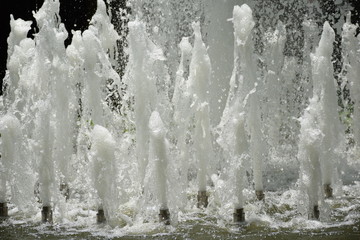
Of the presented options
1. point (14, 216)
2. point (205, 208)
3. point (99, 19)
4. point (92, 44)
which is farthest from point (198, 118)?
point (99, 19)

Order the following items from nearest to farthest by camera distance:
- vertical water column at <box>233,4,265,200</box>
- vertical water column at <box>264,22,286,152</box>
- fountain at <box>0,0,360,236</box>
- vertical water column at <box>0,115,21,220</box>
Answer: fountain at <box>0,0,360,236</box> → vertical water column at <box>233,4,265,200</box> → vertical water column at <box>0,115,21,220</box> → vertical water column at <box>264,22,286,152</box>

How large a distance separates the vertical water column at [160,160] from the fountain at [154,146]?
0.04ft

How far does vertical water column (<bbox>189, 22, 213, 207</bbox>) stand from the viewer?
7.24 meters

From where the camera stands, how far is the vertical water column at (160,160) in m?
5.95

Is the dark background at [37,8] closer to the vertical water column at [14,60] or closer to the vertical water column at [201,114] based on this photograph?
the vertical water column at [14,60]

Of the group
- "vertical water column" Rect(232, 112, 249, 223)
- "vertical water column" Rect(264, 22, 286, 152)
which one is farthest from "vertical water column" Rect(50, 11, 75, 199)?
"vertical water column" Rect(264, 22, 286, 152)

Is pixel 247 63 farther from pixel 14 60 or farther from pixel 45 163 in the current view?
pixel 14 60

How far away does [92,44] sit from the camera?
23.9ft

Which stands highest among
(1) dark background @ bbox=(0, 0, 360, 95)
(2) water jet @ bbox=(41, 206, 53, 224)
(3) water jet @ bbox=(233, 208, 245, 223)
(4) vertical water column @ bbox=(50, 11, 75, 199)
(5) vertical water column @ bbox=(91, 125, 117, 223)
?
(1) dark background @ bbox=(0, 0, 360, 95)

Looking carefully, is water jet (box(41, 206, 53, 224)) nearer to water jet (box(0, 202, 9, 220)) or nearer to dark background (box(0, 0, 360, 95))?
water jet (box(0, 202, 9, 220))

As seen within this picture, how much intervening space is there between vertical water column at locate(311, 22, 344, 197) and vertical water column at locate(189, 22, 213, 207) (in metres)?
1.69

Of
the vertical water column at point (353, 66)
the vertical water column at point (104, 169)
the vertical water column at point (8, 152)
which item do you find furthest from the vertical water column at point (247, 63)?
the vertical water column at point (353, 66)

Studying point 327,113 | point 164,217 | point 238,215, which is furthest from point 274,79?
point 164,217

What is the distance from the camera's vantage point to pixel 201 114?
24.2ft
